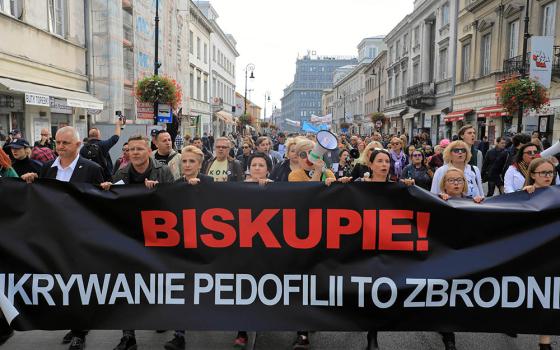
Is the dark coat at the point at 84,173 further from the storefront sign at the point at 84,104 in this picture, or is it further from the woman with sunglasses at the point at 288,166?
the storefront sign at the point at 84,104

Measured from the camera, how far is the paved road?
4.23 m

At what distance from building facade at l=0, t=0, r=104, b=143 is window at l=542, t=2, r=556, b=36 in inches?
796

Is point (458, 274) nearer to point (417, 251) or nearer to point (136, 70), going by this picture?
point (417, 251)

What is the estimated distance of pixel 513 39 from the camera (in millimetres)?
25797

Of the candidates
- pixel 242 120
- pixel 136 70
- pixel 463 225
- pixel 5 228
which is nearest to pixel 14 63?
pixel 136 70

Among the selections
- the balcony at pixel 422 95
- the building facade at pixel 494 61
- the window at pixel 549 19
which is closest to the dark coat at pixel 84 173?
the building facade at pixel 494 61

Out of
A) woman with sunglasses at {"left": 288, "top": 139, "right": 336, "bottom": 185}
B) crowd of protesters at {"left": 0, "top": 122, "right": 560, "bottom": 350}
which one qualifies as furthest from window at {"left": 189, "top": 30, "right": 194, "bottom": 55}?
woman with sunglasses at {"left": 288, "top": 139, "right": 336, "bottom": 185}

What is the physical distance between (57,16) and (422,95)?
29561 mm

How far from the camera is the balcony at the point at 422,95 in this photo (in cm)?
3988

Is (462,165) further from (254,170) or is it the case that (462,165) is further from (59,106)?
(59,106)

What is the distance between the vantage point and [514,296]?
12.3 ft

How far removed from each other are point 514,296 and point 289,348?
1.86m

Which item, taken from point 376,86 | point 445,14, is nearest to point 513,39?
point 445,14

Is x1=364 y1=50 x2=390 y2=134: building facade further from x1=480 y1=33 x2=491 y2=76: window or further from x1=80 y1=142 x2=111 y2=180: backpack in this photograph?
x1=80 y1=142 x2=111 y2=180: backpack
